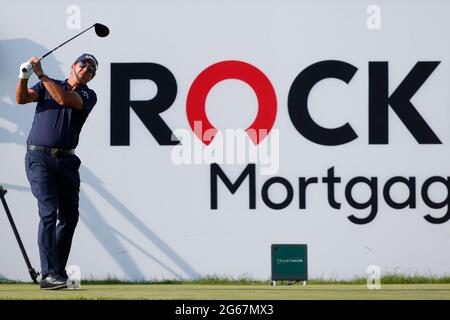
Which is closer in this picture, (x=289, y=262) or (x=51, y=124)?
(x=51, y=124)

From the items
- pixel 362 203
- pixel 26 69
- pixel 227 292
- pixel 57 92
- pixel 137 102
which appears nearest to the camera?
pixel 26 69

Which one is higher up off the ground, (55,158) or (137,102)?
(137,102)

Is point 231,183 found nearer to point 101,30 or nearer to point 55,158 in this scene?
point 101,30

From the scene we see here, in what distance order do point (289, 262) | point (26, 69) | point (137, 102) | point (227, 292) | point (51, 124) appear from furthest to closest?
point (137, 102)
point (289, 262)
point (227, 292)
point (51, 124)
point (26, 69)

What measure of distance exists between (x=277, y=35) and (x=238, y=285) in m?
2.06

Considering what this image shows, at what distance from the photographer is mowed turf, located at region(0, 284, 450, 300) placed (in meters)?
7.88

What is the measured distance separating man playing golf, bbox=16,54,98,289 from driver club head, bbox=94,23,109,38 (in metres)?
1.22

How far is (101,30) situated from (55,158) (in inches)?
69.0

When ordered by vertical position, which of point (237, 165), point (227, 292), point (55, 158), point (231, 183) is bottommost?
point (227, 292)

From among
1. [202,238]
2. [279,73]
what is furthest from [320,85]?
[202,238]

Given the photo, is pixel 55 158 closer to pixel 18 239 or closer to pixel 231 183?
pixel 18 239

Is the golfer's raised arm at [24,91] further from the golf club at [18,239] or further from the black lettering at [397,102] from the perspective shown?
the black lettering at [397,102]

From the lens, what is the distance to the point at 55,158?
8062 mm

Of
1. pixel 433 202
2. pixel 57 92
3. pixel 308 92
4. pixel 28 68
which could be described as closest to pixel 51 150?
pixel 57 92
